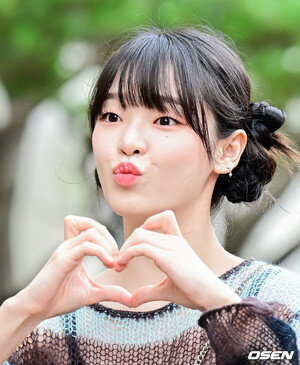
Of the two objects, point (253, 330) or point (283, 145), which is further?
point (283, 145)

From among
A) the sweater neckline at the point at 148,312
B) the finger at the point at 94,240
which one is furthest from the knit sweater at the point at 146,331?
the finger at the point at 94,240

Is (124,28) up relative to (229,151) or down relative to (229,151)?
down

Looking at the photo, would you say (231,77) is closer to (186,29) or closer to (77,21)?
(186,29)

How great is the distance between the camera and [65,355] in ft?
8.29

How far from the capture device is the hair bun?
2.72 meters

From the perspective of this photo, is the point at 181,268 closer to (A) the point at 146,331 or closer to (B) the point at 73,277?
(B) the point at 73,277

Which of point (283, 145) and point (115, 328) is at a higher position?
point (283, 145)

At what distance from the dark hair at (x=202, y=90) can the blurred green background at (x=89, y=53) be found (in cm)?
212

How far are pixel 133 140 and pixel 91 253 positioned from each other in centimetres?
41

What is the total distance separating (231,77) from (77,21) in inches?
120

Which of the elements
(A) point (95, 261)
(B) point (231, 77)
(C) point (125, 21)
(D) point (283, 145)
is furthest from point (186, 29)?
(A) point (95, 261)

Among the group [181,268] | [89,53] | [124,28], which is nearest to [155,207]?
[181,268]

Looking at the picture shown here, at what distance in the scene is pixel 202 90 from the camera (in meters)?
2.49

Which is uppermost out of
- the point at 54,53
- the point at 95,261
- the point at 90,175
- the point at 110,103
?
the point at 110,103
